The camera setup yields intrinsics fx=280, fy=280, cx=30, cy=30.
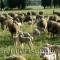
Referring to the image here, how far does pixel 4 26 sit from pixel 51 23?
3.80 m

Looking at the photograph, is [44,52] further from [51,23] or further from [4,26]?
[4,26]

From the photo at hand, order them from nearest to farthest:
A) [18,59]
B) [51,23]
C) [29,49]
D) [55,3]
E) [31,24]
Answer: [18,59]
[29,49]
[51,23]
[31,24]
[55,3]

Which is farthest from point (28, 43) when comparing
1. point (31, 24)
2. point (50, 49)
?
point (31, 24)

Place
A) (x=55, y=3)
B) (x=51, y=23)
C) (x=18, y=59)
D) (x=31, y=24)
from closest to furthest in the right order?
1. (x=18, y=59)
2. (x=51, y=23)
3. (x=31, y=24)
4. (x=55, y=3)

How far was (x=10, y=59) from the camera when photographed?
8.38 metres

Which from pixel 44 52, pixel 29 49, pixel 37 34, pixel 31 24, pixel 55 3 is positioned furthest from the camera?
pixel 55 3

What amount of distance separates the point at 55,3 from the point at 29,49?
61.9m

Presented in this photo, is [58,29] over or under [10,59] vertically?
Answer: under

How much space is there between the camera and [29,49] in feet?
40.4

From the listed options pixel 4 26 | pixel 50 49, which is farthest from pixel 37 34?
→ pixel 50 49

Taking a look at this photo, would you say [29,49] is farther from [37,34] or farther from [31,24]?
[31,24]

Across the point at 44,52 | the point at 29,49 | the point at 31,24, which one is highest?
the point at 44,52

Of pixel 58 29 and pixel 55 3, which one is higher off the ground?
pixel 58 29

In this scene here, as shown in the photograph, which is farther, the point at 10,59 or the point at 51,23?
the point at 51,23
